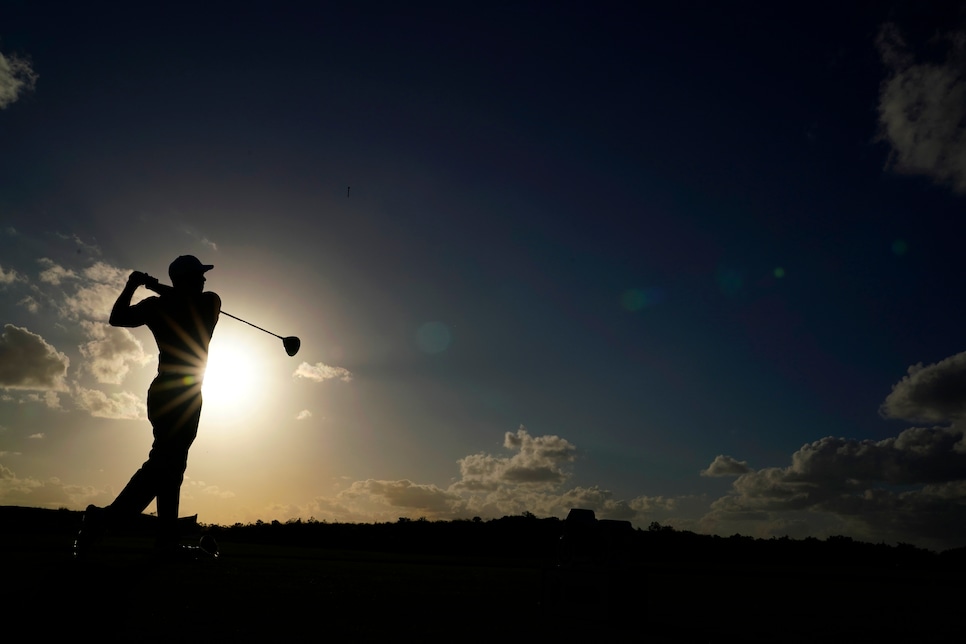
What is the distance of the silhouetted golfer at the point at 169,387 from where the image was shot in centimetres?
586

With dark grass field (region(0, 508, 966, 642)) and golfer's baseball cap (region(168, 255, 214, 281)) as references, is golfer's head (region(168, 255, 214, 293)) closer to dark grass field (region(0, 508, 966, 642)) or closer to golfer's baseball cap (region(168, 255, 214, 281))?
golfer's baseball cap (region(168, 255, 214, 281))

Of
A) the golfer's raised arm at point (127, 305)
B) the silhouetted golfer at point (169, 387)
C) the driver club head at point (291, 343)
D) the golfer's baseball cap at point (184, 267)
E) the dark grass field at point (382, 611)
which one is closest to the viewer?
the dark grass field at point (382, 611)

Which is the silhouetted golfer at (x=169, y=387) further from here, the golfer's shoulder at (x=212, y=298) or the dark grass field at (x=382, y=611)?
the dark grass field at (x=382, y=611)

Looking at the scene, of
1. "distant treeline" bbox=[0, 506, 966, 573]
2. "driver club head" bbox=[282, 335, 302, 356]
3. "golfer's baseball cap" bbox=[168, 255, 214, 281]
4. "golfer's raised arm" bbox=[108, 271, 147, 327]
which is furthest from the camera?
"distant treeline" bbox=[0, 506, 966, 573]

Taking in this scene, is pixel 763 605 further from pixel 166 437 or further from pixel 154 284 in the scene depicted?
pixel 154 284

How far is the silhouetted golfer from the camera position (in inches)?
231

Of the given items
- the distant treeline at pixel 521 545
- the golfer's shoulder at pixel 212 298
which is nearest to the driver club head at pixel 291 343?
the golfer's shoulder at pixel 212 298

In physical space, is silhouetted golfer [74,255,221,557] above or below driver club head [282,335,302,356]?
below

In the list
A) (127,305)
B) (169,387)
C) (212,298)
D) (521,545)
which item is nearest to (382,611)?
(169,387)

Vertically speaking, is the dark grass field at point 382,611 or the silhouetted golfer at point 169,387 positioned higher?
the silhouetted golfer at point 169,387

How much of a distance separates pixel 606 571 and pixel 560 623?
0.74 m

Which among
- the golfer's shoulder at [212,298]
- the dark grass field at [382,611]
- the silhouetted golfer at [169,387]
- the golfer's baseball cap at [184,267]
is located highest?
the golfer's baseball cap at [184,267]

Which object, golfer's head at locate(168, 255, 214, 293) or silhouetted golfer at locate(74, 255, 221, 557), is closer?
silhouetted golfer at locate(74, 255, 221, 557)

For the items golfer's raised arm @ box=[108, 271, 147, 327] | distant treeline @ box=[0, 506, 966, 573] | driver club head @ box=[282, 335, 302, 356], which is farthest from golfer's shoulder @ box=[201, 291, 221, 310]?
distant treeline @ box=[0, 506, 966, 573]
